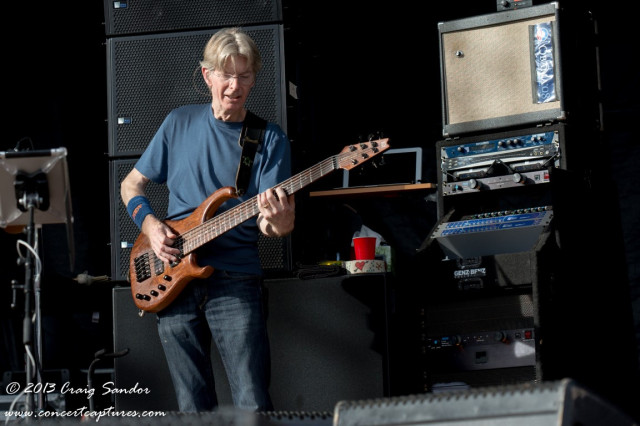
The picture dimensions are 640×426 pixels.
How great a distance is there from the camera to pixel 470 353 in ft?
13.1

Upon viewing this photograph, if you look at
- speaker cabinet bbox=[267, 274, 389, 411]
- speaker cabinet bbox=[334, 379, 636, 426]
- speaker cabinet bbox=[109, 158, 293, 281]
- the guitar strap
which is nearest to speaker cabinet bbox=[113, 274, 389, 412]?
speaker cabinet bbox=[267, 274, 389, 411]

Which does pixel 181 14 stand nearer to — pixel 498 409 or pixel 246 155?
pixel 246 155

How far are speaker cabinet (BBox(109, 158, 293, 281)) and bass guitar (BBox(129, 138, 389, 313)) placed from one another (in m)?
0.66

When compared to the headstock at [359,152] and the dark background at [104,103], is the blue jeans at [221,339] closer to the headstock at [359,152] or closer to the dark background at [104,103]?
the headstock at [359,152]

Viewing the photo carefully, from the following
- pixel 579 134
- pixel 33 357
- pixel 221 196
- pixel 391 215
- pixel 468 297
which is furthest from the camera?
pixel 391 215

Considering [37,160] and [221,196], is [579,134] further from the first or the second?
[37,160]

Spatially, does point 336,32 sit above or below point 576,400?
above

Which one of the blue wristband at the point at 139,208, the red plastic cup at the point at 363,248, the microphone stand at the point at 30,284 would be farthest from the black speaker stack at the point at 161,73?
the microphone stand at the point at 30,284

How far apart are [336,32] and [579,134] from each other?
2183 millimetres

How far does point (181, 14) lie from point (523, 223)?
1.90 m

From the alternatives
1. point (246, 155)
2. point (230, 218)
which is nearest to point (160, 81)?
point (246, 155)

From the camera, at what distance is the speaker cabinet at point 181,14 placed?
4.38m

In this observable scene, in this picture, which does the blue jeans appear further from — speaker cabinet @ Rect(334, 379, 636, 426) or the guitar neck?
speaker cabinet @ Rect(334, 379, 636, 426)

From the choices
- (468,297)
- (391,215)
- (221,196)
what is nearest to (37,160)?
(221,196)
